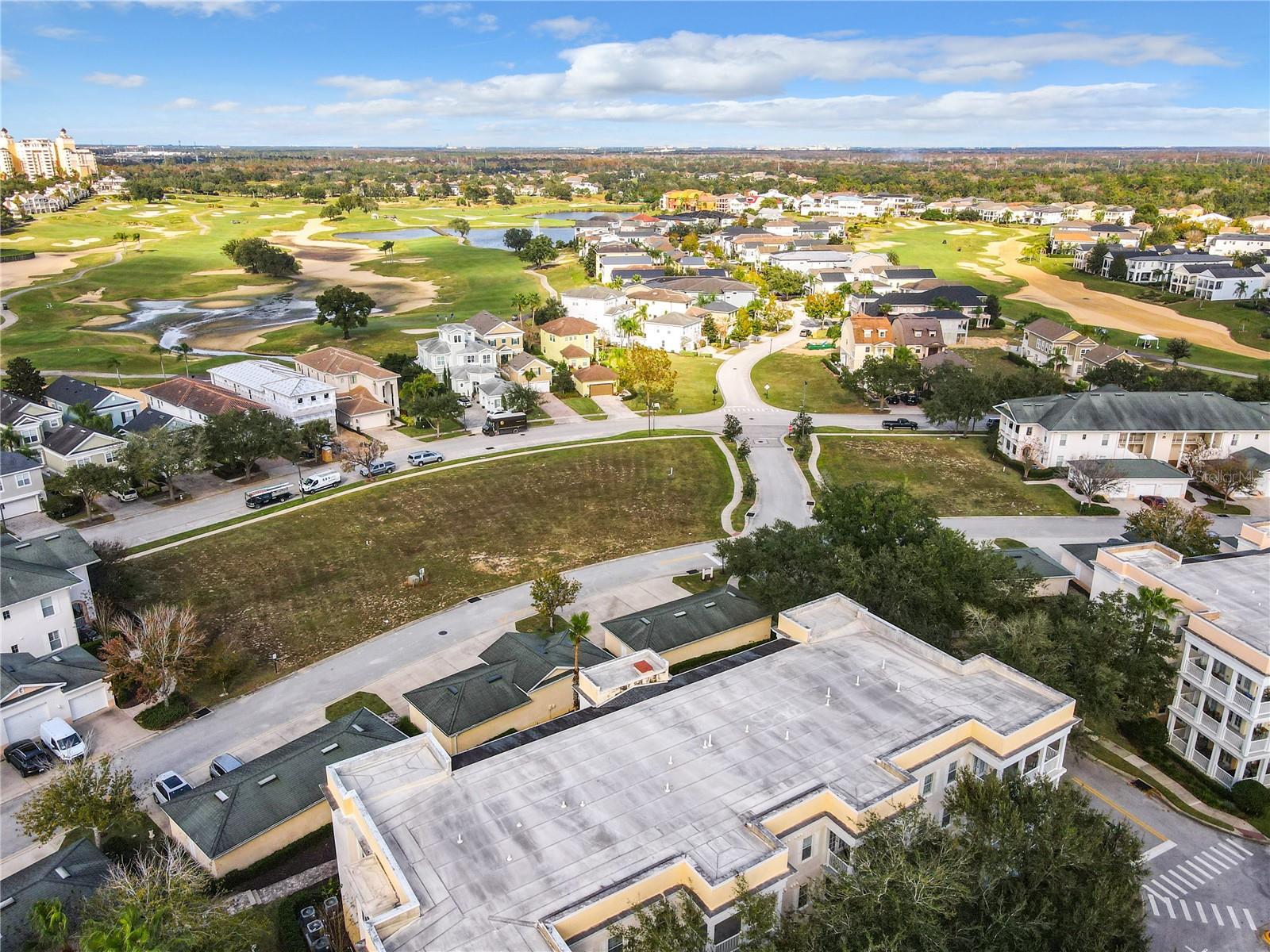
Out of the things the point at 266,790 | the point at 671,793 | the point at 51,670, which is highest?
the point at 671,793

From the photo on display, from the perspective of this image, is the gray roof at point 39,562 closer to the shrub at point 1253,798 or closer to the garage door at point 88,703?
the garage door at point 88,703

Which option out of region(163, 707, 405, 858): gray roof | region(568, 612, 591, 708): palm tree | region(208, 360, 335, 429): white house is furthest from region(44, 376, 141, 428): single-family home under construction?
region(568, 612, 591, 708): palm tree

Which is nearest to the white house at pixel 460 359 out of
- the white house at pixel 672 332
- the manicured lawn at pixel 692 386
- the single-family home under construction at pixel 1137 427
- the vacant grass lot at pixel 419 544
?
the manicured lawn at pixel 692 386

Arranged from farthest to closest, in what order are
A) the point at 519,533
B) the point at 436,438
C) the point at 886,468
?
the point at 436,438
the point at 886,468
the point at 519,533

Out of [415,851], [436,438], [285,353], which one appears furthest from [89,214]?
[415,851]

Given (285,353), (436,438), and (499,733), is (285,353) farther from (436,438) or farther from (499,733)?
(499,733)

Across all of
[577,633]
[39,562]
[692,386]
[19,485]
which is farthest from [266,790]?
[692,386]

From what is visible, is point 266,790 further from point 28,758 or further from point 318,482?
point 318,482
